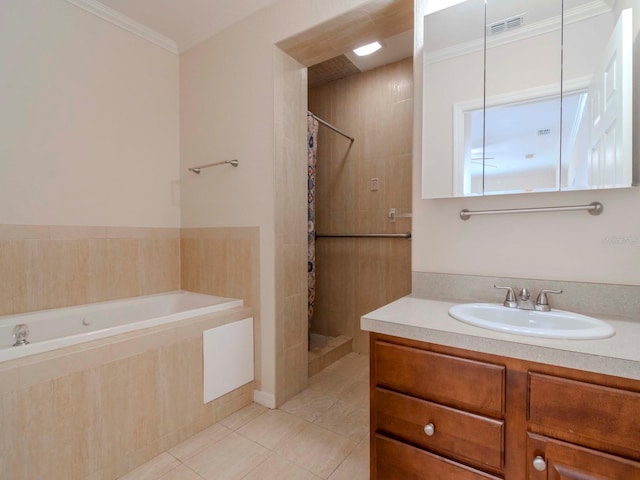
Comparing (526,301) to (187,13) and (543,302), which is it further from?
(187,13)

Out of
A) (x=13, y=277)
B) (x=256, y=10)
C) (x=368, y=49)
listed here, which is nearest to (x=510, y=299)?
(x=368, y=49)

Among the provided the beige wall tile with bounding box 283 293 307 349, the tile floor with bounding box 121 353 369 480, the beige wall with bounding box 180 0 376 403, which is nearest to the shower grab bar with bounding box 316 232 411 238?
the beige wall tile with bounding box 283 293 307 349

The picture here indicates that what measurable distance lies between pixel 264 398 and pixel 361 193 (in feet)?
6.09

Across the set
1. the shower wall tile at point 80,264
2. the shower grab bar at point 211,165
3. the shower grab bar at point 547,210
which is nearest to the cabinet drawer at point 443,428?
the shower grab bar at point 547,210

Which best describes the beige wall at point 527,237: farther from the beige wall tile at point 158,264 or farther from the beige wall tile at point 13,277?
the beige wall tile at point 13,277

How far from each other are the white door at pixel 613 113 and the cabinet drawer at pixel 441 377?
2.68ft

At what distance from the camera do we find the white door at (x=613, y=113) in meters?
1.10

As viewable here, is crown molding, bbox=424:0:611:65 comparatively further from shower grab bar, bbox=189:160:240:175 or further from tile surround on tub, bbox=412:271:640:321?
shower grab bar, bbox=189:160:240:175

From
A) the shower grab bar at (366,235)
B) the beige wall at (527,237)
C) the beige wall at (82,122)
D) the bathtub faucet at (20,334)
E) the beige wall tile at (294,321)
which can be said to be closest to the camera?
the beige wall at (527,237)

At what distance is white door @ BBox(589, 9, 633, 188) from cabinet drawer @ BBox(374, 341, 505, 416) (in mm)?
818

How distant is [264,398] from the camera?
2057 millimetres

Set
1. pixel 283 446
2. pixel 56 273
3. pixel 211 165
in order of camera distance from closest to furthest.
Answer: pixel 283 446 < pixel 56 273 < pixel 211 165

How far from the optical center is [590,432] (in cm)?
83

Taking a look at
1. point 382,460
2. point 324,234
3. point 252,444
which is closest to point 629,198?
point 382,460
